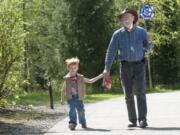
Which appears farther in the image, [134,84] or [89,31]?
[89,31]

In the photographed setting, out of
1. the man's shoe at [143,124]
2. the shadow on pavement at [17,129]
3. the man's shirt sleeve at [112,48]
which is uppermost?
the man's shirt sleeve at [112,48]

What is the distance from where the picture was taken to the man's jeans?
11969 mm

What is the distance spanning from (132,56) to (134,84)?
0.51 m

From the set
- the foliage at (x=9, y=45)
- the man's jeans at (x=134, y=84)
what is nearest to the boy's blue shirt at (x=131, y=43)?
the man's jeans at (x=134, y=84)

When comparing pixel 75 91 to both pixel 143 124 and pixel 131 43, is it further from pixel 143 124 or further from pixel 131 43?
pixel 143 124

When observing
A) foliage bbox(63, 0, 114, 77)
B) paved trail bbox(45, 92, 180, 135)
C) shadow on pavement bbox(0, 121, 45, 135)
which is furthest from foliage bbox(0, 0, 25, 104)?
foliage bbox(63, 0, 114, 77)

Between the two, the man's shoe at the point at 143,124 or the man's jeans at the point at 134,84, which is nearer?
the man's shoe at the point at 143,124

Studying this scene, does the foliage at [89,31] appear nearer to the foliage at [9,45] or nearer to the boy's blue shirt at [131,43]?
the foliage at [9,45]

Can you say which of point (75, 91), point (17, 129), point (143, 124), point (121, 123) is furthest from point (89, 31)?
point (143, 124)

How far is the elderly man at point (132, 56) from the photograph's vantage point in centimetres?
1196

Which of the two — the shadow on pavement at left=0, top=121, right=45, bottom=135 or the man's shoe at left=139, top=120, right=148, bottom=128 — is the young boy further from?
the man's shoe at left=139, top=120, right=148, bottom=128

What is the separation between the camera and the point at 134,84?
12070 millimetres

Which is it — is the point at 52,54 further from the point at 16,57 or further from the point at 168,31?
the point at 16,57

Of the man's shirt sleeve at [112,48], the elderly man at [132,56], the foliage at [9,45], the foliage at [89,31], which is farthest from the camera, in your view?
the foliage at [89,31]
